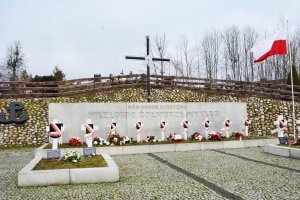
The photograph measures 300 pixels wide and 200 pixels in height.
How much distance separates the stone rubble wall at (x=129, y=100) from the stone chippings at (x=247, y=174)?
33.9ft

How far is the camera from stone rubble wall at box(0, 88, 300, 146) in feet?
58.6

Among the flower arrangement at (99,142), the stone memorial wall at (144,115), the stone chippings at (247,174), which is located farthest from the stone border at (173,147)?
the stone memorial wall at (144,115)

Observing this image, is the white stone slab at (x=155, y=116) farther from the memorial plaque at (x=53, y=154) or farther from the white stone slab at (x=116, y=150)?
the memorial plaque at (x=53, y=154)

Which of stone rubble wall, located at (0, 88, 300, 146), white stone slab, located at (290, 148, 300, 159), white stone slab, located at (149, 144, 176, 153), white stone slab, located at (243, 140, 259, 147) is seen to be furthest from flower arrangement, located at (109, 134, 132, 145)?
white stone slab, located at (290, 148, 300, 159)

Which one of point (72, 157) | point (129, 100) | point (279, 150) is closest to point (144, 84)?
point (129, 100)

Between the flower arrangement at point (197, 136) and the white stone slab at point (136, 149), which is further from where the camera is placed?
the flower arrangement at point (197, 136)

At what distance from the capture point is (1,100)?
67.6 feet

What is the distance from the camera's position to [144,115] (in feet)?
52.4

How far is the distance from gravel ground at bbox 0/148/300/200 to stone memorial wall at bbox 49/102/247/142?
5.05 m

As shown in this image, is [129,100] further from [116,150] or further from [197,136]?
[116,150]

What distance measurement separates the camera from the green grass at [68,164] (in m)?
7.78

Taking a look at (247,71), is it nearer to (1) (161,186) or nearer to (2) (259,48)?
(2) (259,48)

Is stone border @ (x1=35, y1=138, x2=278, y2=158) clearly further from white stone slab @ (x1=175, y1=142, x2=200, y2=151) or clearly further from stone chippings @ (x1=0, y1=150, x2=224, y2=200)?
stone chippings @ (x1=0, y1=150, x2=224, y2=200)

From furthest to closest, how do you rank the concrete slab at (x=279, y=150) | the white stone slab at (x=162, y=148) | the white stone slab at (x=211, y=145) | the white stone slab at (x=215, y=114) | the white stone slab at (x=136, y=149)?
the white stone slab at (x=215, y=114)
the white stone slab at (x=211, y=145)
the white stone slab at (x=162, y=148)
the white stone slab at (x=136, y=149)
the concrete slab at (x=279, y=150)
